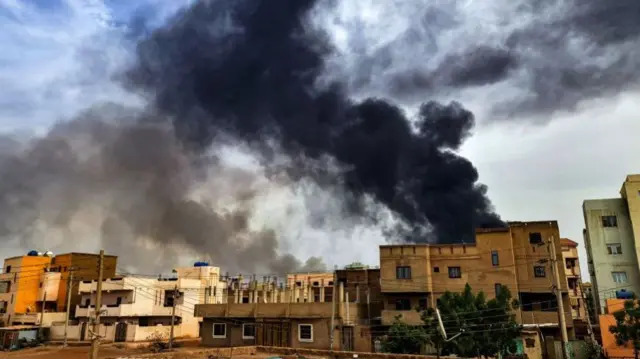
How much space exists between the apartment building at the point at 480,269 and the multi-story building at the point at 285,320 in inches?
229

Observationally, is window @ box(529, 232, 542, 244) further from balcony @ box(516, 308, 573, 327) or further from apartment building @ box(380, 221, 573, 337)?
balcony @ box(516, 308, 573, 327)

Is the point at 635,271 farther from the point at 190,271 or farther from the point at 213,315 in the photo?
the point at 190,271

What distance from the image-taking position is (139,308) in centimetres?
6812

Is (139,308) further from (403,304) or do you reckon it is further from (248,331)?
(403,304)

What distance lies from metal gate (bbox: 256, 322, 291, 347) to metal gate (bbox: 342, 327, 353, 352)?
19.0 feet

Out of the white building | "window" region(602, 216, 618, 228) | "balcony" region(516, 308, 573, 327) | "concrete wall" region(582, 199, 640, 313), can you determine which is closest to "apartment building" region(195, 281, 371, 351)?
the white building

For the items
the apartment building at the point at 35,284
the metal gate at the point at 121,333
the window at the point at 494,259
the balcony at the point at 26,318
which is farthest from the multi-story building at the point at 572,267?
the balcony at the point at 26,318

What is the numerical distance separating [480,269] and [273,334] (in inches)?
921

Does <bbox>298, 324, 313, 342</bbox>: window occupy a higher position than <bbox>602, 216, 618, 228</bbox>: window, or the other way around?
<bbox>602, 216, 618, 228</bbox>: window

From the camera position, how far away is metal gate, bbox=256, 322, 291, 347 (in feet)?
171

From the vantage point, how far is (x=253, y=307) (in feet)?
180

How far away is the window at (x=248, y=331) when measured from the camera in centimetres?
5444

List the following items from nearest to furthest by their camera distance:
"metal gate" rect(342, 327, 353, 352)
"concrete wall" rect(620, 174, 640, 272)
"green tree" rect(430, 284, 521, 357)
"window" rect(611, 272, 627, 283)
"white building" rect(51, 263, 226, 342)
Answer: "green tree" rect(430, 284, 521, 357) < "metal gate" rect(342, 327, 353, 352) < "concrete wall" rect(620, 174, 640, 272) < "window" rect(611, 272, 627, 283) < "white building" rect(51, 263, 226, 342)

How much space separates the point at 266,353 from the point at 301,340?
6.98 metres
